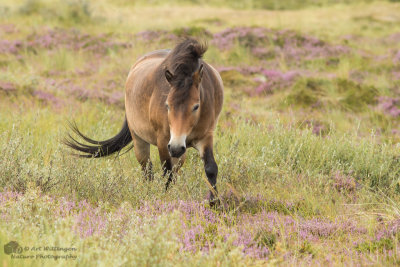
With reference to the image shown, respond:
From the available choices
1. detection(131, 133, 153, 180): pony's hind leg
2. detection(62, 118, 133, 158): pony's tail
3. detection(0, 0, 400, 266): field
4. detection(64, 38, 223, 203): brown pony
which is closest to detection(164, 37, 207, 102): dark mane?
detection(64, 38, 223, 203): brown pony

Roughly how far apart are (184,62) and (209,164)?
1.12 meters

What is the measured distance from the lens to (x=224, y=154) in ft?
21.2

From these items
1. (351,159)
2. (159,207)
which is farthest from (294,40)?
(159,207)

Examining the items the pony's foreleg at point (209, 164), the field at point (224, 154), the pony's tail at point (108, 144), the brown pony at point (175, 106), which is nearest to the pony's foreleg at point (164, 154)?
the brown pony at point (175, 106)

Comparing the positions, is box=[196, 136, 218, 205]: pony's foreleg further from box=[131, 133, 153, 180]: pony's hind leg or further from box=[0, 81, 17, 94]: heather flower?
box=[0, 81, 17, 94]: heather flower

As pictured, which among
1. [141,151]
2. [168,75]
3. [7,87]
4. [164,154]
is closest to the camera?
[168,75]

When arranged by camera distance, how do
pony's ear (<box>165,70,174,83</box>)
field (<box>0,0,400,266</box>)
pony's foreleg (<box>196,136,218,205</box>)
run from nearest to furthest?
field (<box>0,0,400,266</box>) < pony's ear (<box>165,70,174,83</box>) < pony's foreleg (<box>196,136,218,205</box>)

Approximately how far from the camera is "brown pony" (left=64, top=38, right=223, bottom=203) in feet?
15.0

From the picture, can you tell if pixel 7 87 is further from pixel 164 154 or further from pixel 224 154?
pixel 164 154

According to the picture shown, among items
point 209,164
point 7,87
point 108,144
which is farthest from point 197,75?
point 7,87

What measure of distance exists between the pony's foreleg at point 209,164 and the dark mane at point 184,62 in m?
0.81

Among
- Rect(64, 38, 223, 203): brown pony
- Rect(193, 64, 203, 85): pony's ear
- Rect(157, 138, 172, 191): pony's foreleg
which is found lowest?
Rect(157, 138, 172, 191): pony's foreleg

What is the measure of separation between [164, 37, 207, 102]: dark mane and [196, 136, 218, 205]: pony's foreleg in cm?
81

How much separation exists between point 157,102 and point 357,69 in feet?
32.4
